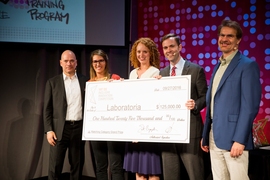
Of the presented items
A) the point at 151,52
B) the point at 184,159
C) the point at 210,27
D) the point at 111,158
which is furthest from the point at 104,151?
the point at 210,27

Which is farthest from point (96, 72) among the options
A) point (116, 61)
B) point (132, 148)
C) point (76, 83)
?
point (116, 61)

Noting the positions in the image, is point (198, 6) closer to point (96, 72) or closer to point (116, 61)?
point (116, 61)

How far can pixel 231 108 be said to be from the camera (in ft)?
6.73

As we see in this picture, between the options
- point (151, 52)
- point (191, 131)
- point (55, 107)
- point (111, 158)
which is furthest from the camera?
point (55, 107)

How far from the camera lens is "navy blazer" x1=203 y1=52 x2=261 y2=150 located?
1.96 metres

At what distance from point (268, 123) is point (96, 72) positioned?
1990 millimetres

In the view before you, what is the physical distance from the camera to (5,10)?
3.80 meters

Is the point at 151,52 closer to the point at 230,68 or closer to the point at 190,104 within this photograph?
the point at 190,104

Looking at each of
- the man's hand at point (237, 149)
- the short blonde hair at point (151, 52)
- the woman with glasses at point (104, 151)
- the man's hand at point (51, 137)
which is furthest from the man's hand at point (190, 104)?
the man's hand at point (51, 137)

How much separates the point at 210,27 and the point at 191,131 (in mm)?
1869

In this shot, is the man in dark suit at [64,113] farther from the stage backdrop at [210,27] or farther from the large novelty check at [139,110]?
the stage backdrop at [210,27]

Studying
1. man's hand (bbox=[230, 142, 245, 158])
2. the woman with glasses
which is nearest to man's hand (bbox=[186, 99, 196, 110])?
man's hand (bbox=[230, 142, 245, 158])

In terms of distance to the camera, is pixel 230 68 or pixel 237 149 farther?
pixel 230 68

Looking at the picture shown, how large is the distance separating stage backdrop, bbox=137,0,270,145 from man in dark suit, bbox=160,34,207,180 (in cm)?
108
